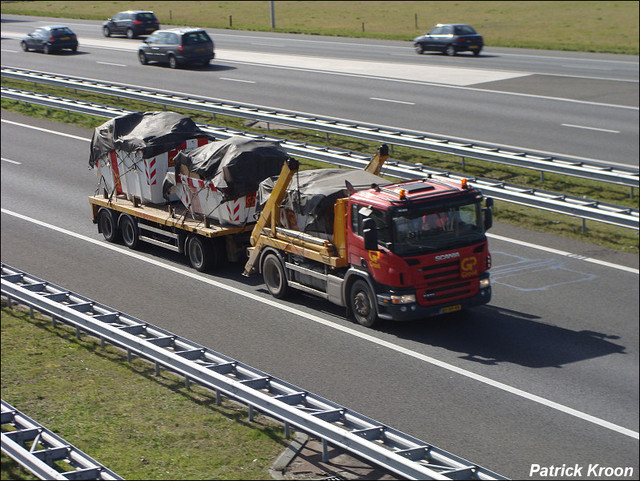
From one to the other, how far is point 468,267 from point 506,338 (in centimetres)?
124

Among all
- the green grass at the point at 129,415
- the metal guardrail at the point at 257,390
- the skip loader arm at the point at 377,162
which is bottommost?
the green grass at the point at 129,415

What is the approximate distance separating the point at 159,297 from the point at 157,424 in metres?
5.24

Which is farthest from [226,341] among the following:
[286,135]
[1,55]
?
[1,55]

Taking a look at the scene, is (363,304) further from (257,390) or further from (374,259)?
(257,390)

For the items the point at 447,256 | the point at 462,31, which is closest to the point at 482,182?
the point at 447,256

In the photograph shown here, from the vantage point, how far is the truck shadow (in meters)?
12.6

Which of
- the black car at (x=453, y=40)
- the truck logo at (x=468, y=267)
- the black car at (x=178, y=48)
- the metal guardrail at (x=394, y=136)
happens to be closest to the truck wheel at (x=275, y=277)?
the truck logo at (x=468, y=267)

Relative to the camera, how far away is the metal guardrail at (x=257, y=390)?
8.07m

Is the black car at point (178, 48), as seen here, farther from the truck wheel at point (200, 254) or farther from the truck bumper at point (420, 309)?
the truck bumper at point (420, 309)

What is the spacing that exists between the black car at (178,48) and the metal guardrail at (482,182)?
12.7 meters

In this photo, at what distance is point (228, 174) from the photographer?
15.9 meters

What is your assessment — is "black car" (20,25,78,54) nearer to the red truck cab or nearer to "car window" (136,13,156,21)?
"car window" (136,13,156,21)

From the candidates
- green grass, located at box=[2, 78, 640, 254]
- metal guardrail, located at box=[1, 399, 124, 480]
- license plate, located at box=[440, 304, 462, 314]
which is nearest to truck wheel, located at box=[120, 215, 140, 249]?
green grass, located at box=[2, 78, 640, 254]

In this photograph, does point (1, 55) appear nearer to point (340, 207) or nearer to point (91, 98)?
point (91, 98)
